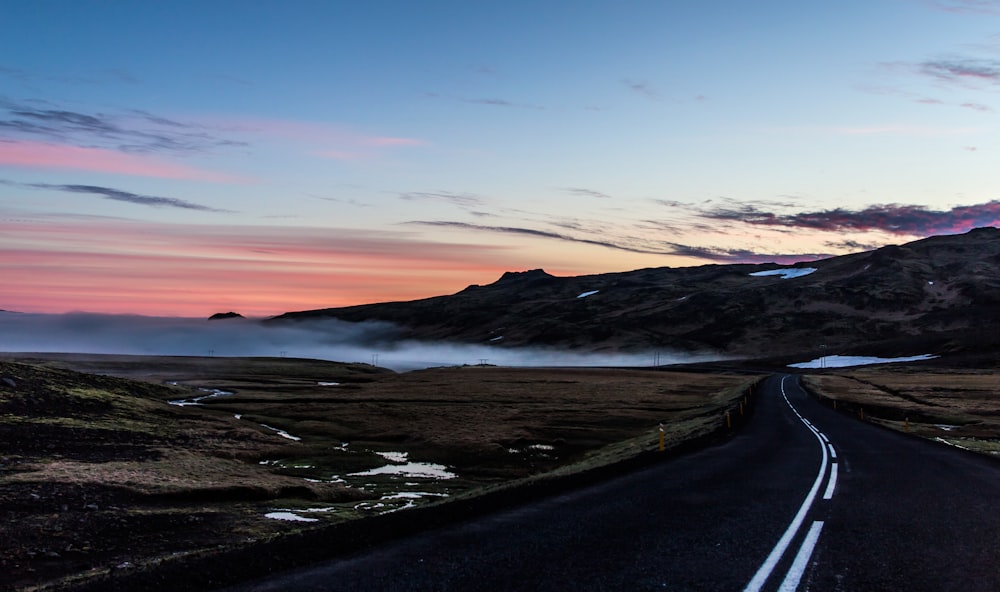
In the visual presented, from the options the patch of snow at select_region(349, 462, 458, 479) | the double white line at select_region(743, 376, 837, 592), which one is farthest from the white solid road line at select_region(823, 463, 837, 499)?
the patch of snow at select_region(349, 462, 458, 479)

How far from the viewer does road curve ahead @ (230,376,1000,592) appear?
1031 centimetres

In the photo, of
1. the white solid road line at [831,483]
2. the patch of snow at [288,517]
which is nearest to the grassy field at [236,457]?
the patch of snow at [288,517]

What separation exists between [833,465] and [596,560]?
16697 millimetres

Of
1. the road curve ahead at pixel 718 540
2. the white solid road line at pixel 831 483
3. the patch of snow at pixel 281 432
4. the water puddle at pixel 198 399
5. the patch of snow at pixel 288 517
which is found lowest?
the water puddle at pixel 198 399

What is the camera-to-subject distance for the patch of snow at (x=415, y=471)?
115 feet

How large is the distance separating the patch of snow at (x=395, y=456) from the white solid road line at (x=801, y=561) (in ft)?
97.4

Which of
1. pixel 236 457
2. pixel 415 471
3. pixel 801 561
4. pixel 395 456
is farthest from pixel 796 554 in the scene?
pixel 395 456

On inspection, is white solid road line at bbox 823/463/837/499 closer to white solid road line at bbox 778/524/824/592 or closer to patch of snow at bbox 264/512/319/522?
white solid road line at bbox 778/524/824/592

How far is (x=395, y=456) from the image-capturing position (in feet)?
138

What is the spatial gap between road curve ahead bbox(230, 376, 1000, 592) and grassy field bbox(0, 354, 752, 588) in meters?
4.28

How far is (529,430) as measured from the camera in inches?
2137

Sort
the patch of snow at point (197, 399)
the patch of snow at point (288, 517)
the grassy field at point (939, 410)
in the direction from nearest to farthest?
1. the patch of snow at point (288, 517)
2. the grassy field at point (939, 410)
3. the patch of snow at point (197, 399)

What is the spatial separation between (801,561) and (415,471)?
27.5m

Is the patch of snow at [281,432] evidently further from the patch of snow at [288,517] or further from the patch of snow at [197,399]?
the patch of snow at [288,517]
